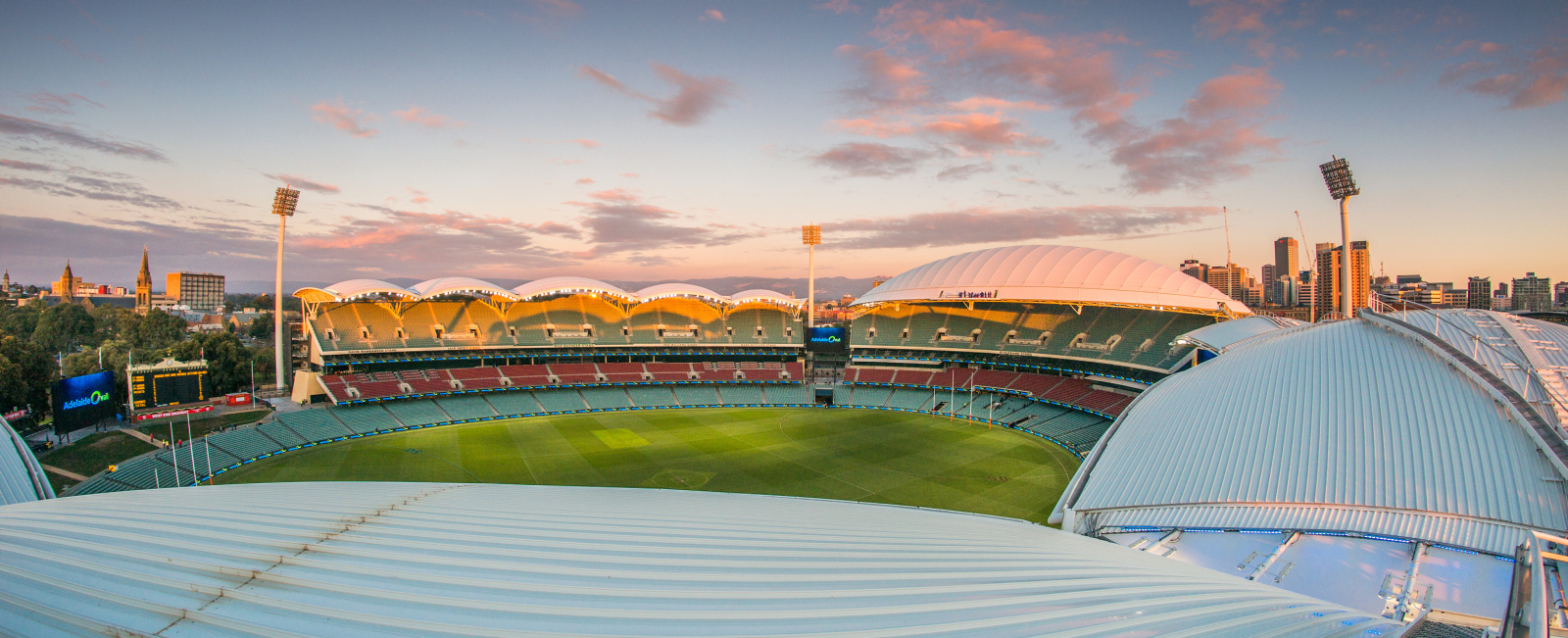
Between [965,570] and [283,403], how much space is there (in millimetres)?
53747

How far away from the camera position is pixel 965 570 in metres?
7.11

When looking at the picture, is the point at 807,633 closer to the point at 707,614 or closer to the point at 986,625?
the point at 707,614

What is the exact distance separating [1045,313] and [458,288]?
175 feet

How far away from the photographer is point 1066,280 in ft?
151

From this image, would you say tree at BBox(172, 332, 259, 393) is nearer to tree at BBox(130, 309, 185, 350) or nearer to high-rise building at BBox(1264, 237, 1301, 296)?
tree at BBox(130, 309, 185, 350)

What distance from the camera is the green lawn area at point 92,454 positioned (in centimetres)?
2941

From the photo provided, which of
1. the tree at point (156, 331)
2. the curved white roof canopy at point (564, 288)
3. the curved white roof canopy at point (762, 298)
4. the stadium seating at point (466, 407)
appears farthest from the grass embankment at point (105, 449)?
the tree at point (156, 331)

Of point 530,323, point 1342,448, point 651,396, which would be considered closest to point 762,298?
point 651,396

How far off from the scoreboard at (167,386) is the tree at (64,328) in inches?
2010

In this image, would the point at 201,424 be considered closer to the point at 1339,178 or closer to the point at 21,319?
the point at 21,319

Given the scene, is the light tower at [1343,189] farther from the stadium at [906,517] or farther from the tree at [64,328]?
the tree at [64,328]

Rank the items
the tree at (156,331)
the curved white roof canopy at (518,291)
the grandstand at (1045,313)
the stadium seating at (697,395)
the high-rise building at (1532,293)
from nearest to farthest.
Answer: the grandstand at (1045,313) < the curved white roof canopy at (518,291) < the stadium seating at (697,395) < the tree at (156,331) < the high-rise building at (1532,293)

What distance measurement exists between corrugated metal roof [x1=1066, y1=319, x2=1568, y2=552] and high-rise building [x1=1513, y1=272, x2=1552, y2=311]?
117 meters

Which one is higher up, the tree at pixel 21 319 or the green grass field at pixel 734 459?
the tree at pixel 21 319
